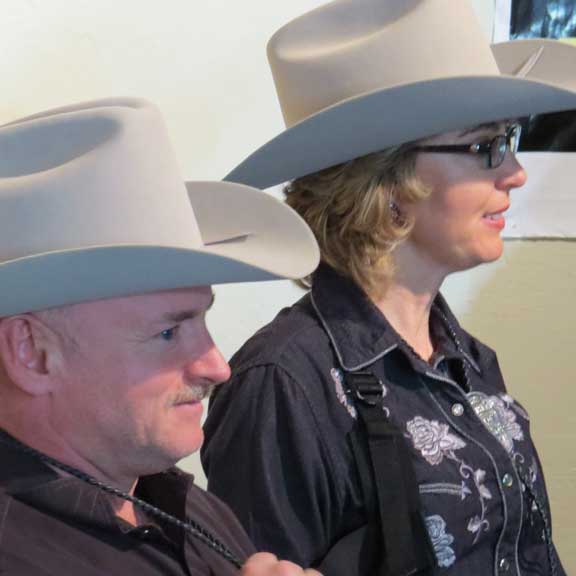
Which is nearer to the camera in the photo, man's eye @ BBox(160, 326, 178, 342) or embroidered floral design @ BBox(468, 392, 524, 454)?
man's eye @ BBox(160, 326, 178, 342)

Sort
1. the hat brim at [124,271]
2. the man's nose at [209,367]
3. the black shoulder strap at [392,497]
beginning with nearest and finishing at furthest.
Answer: the hat brim at [124,271], the man's nose at [209,367], the black shoulder strap at [392,497]

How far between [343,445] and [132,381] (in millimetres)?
411

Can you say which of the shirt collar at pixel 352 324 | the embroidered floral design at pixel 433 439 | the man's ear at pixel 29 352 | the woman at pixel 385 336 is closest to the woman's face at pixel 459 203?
the woman at pixel 385 336

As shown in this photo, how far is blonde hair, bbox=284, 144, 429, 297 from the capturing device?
1340mm

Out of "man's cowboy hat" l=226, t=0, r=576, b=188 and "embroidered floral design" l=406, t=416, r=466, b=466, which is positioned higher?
"man's cowboy hat" l=226, t=0, r=576, b=188

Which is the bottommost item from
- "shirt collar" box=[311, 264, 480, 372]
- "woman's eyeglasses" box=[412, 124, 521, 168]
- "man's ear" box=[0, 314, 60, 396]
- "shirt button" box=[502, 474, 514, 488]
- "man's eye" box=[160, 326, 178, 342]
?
"shirt button" box=[502, 474, 514, 488]

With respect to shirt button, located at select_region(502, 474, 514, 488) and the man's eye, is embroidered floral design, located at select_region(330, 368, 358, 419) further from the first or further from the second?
the man's eye

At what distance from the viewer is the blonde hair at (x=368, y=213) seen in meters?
1.34

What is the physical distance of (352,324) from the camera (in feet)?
4.38

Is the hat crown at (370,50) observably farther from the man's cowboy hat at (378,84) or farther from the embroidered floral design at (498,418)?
the embroidered floral design at (498,418)

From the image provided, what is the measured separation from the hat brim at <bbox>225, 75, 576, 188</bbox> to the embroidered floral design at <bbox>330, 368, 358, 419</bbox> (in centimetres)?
27

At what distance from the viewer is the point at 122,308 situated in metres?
0.91

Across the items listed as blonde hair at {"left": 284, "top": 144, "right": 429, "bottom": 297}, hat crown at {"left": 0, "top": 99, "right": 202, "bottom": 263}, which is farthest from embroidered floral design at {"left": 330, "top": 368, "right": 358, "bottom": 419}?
hat crown at {"left": 0, "top": 99, "right": 202, "bottom": 263}

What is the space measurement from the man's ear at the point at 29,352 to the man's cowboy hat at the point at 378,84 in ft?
1.72
